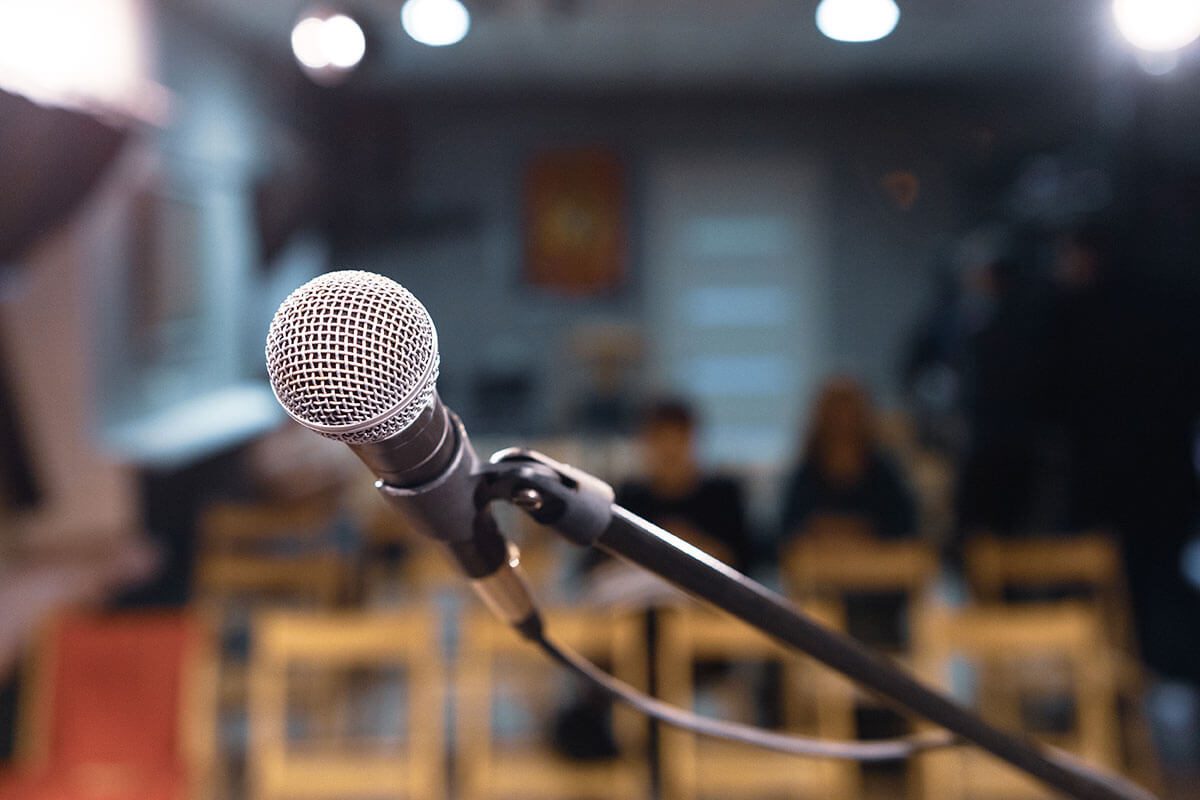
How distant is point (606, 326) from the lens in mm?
8586

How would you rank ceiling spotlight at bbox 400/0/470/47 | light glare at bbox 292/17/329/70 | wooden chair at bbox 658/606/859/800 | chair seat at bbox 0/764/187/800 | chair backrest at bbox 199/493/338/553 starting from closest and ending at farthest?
chair seat at bbox 0/764/187/800, wooden chair at bbox 658/606/859/800, light glare at bbox 292/17/329/70, ceiling spotlight at bbox 400/0/470/47, chair backrest at bbox 199/493/338/553

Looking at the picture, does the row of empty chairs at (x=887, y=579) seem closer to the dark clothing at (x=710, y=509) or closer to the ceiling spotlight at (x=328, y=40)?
the dark clothing at (x=710, y=509)

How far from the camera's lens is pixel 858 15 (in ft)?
12.5

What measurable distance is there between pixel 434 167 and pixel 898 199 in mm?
3157

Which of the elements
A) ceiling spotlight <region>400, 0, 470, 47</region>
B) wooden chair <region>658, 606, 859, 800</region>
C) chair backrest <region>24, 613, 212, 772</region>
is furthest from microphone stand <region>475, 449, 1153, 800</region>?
ceiling spotlight <region>400, 0, 470, 47</region>

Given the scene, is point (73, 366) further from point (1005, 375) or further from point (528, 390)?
point (1005, 375)

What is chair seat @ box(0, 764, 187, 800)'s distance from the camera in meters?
2.94

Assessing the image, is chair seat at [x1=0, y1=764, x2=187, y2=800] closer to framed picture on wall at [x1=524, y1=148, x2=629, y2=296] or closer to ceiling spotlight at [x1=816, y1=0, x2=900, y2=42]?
ceiling spotlight at [x1=816, y1=0, x2=900, y2=42]

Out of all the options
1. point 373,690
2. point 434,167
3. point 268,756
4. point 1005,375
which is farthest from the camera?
point 434,167

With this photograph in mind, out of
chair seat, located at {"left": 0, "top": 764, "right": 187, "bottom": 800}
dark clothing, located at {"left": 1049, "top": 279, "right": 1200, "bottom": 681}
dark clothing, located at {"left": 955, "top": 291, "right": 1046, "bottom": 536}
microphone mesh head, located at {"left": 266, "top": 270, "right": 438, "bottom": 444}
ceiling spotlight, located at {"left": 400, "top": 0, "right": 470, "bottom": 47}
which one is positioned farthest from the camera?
dark clothing, located at {"left": 955, "top": 291, "right": 1046, "bottom": 536}

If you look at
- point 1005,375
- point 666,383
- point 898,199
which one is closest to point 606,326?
point 666,383

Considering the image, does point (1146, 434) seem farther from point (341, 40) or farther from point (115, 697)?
point (115, 697)

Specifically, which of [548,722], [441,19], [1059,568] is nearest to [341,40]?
[441,19]

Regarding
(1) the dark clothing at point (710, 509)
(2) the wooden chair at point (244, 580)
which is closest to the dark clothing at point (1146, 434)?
(1) the dark clothing at point (710, 509)
